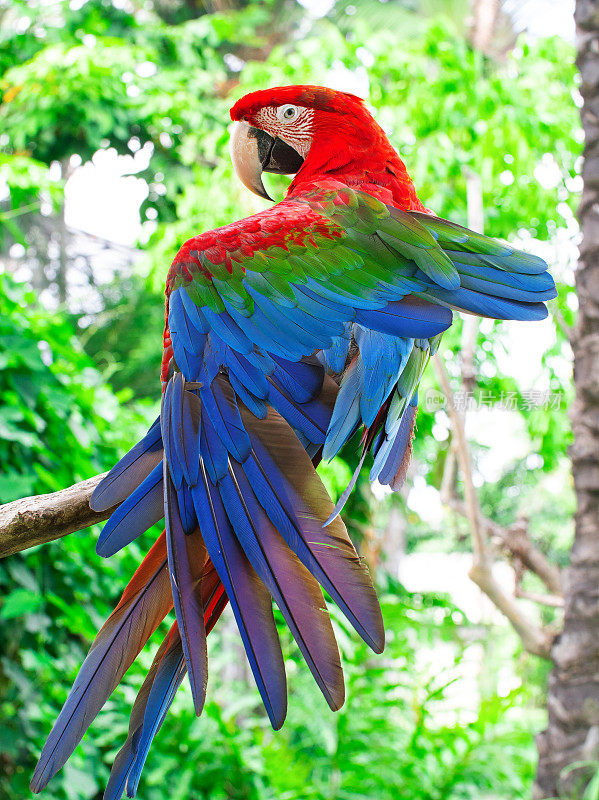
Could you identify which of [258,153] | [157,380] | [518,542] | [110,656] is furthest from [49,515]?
[157,380]

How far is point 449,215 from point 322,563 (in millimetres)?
1607

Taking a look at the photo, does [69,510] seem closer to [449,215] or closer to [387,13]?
[449,215]

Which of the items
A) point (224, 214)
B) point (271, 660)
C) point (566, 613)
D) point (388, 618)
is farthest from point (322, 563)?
point (224, 214)

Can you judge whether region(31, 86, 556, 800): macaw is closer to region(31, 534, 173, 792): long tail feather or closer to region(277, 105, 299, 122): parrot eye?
region(31, 534, 173, 792): long tail feather

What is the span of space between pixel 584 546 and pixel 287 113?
0.97 metres

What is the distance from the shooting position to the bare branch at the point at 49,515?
0.60 metres

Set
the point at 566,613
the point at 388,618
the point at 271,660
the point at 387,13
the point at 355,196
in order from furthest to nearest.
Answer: the point at 387,13
the point at 388,618
the point at 566,613
the point at 355,196
the point at 271,660

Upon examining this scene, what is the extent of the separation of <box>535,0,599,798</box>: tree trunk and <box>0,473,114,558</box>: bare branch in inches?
38.6

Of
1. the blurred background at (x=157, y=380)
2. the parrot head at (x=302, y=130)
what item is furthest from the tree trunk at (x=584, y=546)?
the parrot head at (x=302, y=130)

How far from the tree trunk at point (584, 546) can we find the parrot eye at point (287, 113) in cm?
81

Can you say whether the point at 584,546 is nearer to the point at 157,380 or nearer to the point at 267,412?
the point at 267,412

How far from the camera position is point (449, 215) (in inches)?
74.2

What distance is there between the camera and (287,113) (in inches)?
27.5

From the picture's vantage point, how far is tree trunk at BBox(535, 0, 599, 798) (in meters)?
1.23
